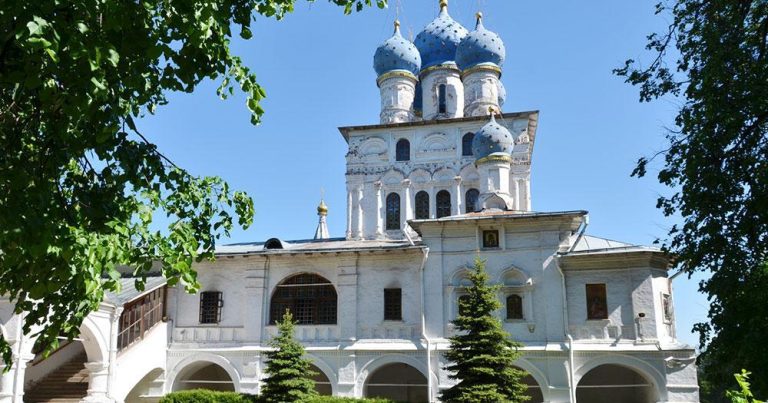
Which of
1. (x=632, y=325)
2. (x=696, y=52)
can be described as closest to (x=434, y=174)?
(x=632, y=325)

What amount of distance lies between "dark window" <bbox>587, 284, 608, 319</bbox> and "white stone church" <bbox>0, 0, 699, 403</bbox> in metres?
0.03

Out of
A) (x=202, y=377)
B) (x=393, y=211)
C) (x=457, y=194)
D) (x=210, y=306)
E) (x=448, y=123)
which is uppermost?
(x=448, y=123)

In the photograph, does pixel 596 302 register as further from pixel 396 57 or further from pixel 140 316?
pixel 396 57

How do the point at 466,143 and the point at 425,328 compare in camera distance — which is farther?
the point at 466,143

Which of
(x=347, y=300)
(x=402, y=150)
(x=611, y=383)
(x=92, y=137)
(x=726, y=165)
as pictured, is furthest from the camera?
(x=402, y=150)

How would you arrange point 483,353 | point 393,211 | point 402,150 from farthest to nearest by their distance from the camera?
point 402,150, point 393,211, point 483,353

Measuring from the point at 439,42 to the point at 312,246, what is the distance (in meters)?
11.8

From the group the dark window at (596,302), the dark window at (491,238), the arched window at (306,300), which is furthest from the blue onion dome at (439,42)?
the dark window at (596,302)

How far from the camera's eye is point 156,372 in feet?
66.1

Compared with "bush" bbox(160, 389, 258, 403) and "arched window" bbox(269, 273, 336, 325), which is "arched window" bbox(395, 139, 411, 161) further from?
"bush" bbox(160, 389, 258, 403)

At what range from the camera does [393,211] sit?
82.6 ft

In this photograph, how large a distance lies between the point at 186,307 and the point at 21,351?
5884 millimetres

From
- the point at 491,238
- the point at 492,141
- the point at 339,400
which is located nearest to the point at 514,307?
the point at 491,238

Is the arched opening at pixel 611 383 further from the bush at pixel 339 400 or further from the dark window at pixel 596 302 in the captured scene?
the bush at pixel 339 400
